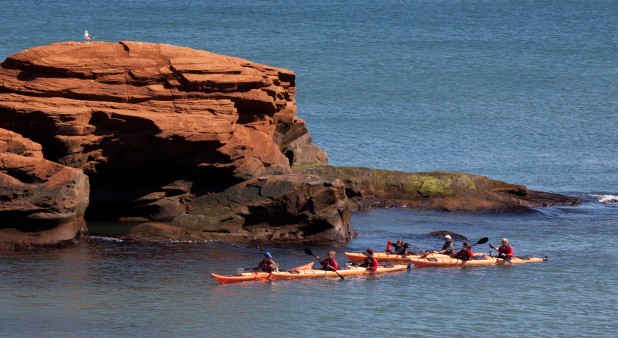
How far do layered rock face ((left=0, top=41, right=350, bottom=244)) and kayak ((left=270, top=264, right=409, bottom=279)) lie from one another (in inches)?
158

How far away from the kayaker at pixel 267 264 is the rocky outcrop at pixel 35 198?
7.56m

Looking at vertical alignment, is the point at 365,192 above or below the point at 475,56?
below

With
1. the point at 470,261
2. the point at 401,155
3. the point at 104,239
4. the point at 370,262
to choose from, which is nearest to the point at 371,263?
the point at 370,262

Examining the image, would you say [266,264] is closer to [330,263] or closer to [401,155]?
[330,263]

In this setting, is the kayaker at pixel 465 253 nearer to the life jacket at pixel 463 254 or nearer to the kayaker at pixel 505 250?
the life jacket at pixel 463 254

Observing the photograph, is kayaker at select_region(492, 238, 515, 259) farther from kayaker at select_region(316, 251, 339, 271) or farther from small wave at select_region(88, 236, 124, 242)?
small wave at select_region(88, 236, 124, 242)

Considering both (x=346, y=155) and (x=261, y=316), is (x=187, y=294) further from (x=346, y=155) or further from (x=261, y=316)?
(x=346, y=155)

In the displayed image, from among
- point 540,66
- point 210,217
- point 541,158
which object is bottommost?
point 210,217

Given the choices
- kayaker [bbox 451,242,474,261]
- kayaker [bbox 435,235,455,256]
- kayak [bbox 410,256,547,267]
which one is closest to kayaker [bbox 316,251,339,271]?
kayak [bbox 410,256,547,267]

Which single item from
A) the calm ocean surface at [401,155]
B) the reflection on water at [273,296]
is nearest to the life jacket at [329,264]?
the reflection on water at [273,296]

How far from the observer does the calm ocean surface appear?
38.9 meters

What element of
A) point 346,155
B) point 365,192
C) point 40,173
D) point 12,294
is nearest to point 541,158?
point 346,155

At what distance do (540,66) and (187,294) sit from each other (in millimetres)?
80500

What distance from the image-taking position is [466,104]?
100625mm
